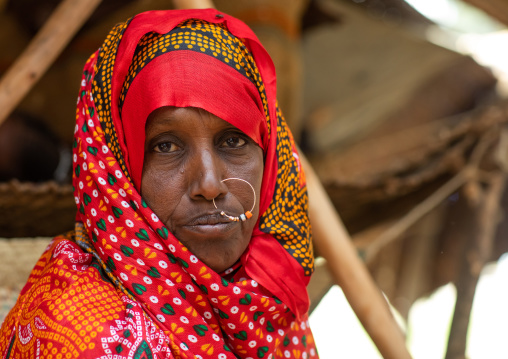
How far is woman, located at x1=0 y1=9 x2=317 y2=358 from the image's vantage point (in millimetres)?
1245

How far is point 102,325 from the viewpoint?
118cm

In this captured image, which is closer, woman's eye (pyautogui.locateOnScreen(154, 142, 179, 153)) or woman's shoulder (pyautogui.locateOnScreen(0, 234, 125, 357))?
woman's shoulder (pyautogui.locateOnScreen(0, 234, 125, 357))

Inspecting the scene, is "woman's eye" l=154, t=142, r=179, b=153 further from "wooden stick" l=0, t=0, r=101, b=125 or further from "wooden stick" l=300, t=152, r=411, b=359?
"wooden stick" l=0, t=0, r=101, b=125

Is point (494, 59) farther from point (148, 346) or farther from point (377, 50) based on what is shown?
point (148, 346)

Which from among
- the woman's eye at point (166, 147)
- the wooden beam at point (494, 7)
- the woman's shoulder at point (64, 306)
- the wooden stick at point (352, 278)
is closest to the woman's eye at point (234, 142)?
the woman's eye at point (166, 147)

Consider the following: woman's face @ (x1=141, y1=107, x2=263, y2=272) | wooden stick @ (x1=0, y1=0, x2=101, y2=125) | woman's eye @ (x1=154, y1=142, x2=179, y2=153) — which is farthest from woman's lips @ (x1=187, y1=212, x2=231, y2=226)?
wooden stick @ (x1=0, y1=0, x2=101, y2=125)

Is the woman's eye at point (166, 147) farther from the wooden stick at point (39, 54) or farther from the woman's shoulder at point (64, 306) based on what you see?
the wooden stick at point (39, 54)

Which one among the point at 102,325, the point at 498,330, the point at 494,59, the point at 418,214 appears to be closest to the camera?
the point at 102,325

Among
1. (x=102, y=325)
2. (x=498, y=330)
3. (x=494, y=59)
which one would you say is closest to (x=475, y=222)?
(x=102, y=325)

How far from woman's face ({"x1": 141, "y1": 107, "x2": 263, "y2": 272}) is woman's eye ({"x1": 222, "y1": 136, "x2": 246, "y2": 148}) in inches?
0.7

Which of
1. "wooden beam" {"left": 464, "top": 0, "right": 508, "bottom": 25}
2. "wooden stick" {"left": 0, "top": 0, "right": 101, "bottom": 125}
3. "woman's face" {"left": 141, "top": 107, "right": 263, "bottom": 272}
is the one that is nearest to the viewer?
"woman's face" {"left": 141, "top": 107, "right": 263, "bottom": 272}

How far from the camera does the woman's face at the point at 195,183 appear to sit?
4.15 ft

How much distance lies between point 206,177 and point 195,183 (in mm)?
31

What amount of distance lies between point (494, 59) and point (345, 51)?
1.83 meters
